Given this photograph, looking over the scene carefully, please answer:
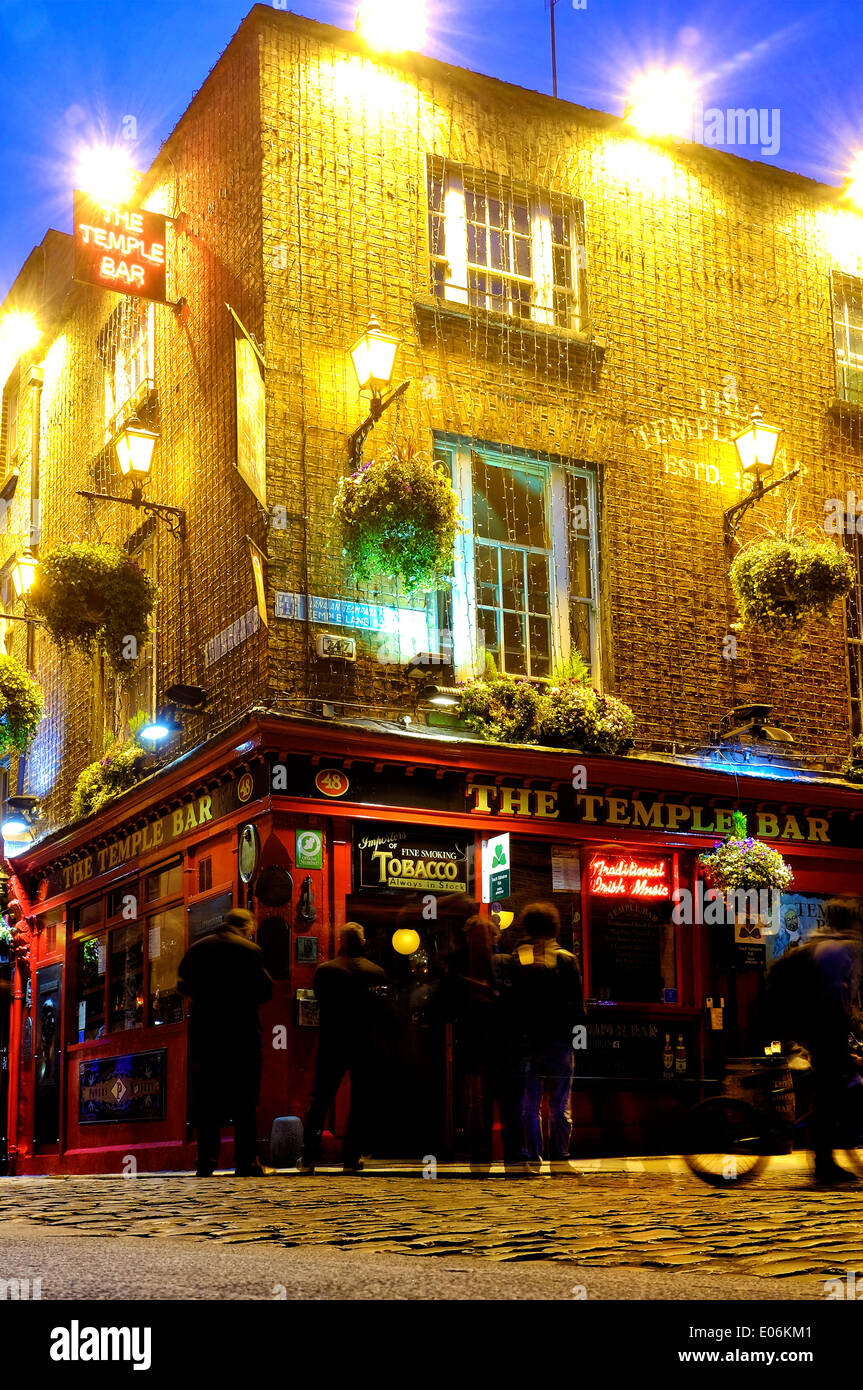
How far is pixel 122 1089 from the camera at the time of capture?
14.9m

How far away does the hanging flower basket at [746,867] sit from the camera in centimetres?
1373

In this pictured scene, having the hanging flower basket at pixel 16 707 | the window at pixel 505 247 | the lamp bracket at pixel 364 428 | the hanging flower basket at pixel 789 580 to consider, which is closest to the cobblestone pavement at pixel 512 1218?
the hanging flower basket at pixel 789 580

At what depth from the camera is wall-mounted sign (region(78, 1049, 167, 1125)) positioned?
14039mm

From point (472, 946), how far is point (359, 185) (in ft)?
24.8

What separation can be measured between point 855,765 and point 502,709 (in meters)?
4.37

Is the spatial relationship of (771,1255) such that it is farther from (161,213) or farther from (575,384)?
(161,213)

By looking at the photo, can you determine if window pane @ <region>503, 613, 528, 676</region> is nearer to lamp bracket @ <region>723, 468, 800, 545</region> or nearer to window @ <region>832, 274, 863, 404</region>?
lamp bracket @ <region>723, 468, 800, 545</region>

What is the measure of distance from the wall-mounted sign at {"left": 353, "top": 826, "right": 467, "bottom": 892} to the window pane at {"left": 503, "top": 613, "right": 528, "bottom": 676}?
1.92 meters

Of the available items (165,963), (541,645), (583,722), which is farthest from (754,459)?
(165,963)

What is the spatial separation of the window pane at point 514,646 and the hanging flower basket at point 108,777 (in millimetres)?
4020

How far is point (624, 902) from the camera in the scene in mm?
14125

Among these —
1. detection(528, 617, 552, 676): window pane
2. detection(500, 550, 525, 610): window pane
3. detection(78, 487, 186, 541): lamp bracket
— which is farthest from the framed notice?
detection(528, 617, 552, 676): window pane

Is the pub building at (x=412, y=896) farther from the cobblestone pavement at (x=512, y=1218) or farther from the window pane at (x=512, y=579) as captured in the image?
the cobblestone pavement at (x=512, y=1218)
